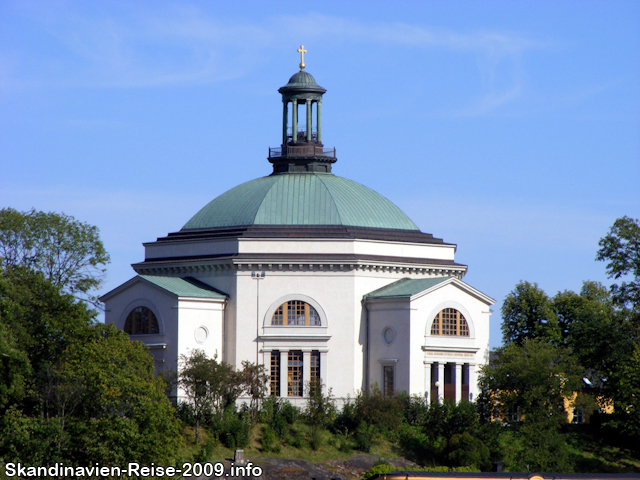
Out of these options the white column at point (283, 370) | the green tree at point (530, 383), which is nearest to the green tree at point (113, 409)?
the white column at point (283, 370)

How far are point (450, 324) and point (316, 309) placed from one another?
7419mm

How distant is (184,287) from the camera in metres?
69.9

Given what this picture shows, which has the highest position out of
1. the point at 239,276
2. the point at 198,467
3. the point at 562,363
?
the point at 239,276

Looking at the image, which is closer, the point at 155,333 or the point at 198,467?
the point at 198,467

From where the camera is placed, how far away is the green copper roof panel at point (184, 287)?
68625 mm

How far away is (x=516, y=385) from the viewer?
2623 inches

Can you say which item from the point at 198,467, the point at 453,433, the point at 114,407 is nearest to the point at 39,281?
the point at 114,407

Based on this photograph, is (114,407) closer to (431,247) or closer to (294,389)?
(294,389)

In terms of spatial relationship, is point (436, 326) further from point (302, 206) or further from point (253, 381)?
point (253, 381)

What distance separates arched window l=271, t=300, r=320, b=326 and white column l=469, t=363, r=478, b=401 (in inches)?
349

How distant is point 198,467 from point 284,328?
14.6m

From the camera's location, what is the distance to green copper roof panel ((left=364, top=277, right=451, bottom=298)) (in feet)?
229

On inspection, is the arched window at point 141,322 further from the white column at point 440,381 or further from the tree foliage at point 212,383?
the white column at point 440,381

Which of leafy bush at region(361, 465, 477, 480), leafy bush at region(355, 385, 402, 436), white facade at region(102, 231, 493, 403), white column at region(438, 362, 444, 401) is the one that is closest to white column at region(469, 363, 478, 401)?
white facade at region(102, 231, 493, 403)
